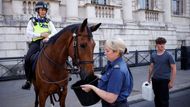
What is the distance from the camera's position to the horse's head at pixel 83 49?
4.16 metres

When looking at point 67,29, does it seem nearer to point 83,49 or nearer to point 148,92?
point 83,49

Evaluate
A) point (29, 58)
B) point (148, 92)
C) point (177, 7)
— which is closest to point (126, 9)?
point (177, 7)

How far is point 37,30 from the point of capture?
5945mm

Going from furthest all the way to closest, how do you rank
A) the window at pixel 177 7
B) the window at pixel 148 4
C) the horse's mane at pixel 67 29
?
the window at pixel 177 7 → the window at pixel 148 4 → the horse's mane at pixel 67 29

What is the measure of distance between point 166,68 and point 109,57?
11.0ft

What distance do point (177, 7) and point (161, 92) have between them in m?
20.3

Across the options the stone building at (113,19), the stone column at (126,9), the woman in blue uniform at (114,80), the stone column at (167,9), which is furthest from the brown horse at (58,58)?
the stone column at (167,9)

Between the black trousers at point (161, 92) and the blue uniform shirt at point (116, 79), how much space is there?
3.10 m

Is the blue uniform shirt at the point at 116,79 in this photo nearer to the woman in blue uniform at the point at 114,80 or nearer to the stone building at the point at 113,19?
the woman in blue uniform at the point at 114,80

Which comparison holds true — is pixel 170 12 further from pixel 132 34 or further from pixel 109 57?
pixel 109 57

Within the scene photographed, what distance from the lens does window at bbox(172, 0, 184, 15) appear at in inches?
979

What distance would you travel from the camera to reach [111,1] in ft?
61.7

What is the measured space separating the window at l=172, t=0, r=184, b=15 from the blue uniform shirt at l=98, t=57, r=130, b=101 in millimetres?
22523

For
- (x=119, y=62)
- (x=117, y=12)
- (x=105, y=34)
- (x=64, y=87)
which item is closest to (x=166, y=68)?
(x=64, y=87)
